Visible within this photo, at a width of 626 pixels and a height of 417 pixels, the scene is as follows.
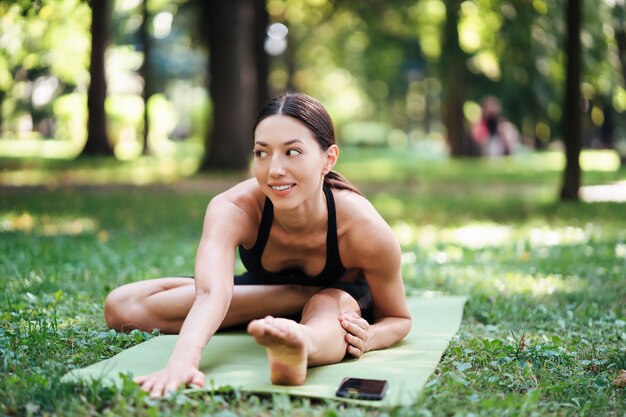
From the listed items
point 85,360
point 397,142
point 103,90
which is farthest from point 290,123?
point 397,142

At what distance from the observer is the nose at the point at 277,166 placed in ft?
11.7

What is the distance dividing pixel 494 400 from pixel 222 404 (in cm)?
109

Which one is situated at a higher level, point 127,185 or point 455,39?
point 455,39

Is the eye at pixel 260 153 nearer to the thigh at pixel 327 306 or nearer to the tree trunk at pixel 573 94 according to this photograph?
the thigh at pixel 327 306

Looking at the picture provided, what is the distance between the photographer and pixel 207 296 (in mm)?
3525

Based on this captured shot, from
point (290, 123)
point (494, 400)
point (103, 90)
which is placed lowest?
point (494, 400)

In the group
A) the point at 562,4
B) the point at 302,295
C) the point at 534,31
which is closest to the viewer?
the point at 302,295

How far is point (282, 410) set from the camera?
3.06 m

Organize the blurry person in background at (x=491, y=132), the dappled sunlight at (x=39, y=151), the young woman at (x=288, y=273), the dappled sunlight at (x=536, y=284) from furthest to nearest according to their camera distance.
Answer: the blurry person in background at (x=491, y=132)
the dappled sunlight at (x=39, y=151)
the dappled sunlight at (x=536, y=284)
the young woman at (x=288, y=273)

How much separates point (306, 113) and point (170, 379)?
1360mm

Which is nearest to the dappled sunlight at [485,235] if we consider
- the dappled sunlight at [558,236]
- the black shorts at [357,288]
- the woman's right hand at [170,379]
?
the dappled sunlight at [558,236]

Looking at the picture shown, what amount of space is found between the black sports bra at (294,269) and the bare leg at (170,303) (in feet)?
0.24

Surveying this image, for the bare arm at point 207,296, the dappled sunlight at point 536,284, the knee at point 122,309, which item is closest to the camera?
the bare arm at point 207,296

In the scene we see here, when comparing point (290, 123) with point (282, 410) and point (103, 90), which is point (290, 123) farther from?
point (103, 90)
